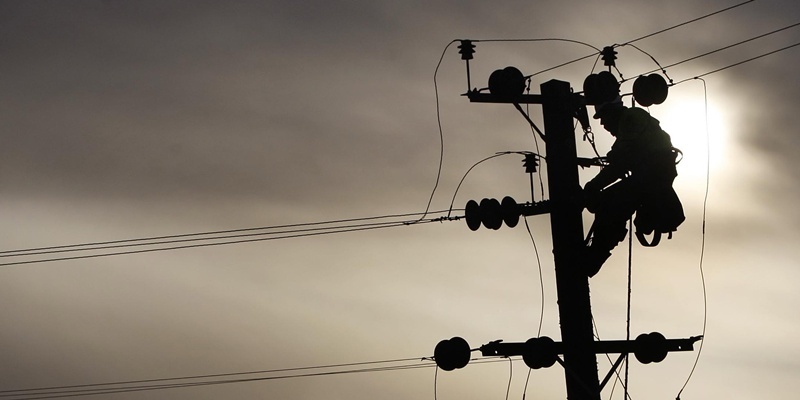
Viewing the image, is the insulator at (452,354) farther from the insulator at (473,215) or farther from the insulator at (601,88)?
the insulator at (601,88)

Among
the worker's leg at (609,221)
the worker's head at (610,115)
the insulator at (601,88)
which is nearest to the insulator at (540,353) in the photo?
the worker's leg at (609,221)

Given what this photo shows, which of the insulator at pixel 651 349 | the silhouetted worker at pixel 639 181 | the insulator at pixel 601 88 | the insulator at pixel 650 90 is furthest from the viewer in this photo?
the insulator at pixel 601 88

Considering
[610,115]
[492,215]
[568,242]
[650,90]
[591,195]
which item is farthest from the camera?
[492,215]

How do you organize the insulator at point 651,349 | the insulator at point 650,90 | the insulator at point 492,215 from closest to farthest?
the insulator at point 650,90 < the insulator at point 651,349 < the insulator at point 492,215

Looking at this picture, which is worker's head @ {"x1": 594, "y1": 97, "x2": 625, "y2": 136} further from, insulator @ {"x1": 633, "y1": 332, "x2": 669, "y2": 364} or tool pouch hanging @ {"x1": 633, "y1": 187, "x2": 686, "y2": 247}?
insulator @ {"x1": 633, "y1": 332, "x2": 669, "y2": 364}

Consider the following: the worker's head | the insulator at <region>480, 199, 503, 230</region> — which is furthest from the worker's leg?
the insulator at <region>480, 199, 503, 230</region>

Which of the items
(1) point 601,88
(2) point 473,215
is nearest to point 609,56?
(1) point 601,88

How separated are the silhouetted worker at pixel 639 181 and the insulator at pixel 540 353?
192cm

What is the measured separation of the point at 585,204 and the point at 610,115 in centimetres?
134

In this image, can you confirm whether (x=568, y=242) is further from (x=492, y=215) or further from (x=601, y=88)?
(x=601, y=88)

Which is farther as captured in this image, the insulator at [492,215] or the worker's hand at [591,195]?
the insulator at [492,215]

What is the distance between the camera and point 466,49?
695 inches

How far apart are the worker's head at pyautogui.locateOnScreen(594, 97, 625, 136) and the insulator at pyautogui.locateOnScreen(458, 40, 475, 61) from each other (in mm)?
2301

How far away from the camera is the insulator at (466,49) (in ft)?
57.7
